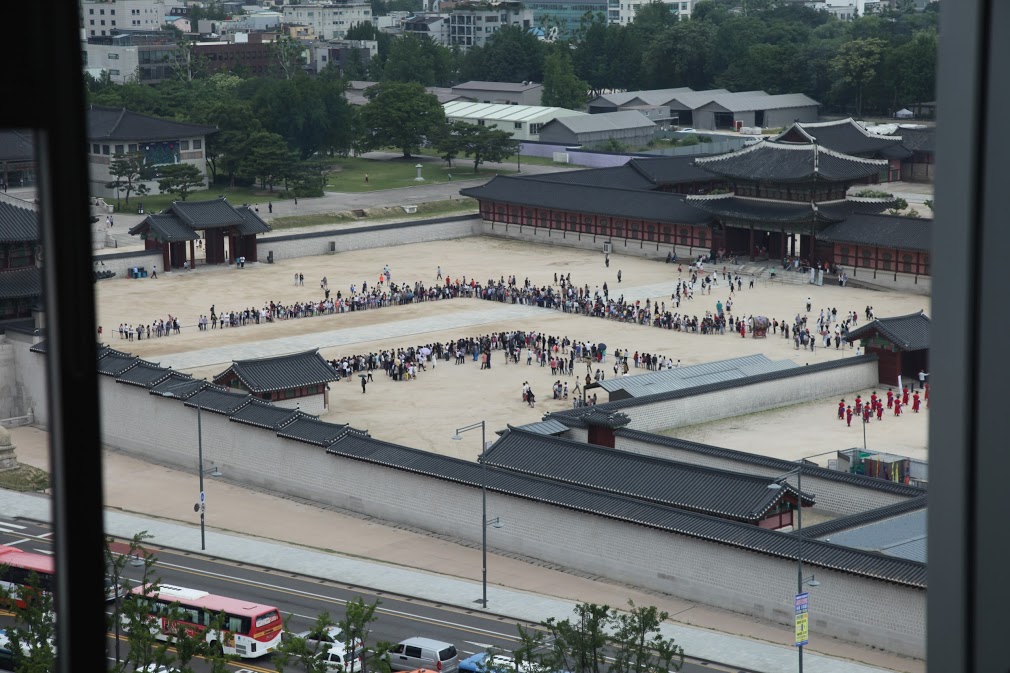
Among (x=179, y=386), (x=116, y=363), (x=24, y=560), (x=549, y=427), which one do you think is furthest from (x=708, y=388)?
(x=24, y=560)

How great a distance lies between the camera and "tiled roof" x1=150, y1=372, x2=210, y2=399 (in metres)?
37.2

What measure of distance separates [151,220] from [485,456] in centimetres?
3473

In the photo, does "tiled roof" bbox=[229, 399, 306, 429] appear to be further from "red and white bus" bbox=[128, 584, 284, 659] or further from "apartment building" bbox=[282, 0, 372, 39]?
"apartment building" bbox=[282, 0, 372, 39]

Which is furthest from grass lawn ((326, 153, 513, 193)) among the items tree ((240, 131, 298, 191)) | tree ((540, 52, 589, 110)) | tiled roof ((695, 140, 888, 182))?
tiled roof ((695, 140, 888, 182))

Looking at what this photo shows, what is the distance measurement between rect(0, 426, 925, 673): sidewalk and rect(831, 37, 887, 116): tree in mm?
83489

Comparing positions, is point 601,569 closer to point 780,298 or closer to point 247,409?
point 247,409

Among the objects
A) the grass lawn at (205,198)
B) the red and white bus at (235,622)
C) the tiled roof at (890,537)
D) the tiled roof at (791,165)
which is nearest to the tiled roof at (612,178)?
the tiled roof at (791,165)

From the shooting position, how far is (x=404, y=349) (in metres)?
48.0

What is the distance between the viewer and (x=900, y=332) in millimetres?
42625

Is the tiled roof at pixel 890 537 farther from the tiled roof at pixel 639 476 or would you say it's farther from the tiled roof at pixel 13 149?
the tiled roof at pixel 13 149

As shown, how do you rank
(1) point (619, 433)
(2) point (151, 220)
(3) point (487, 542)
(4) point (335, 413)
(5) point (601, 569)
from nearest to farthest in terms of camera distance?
(5) point (601, 569) → (3) point (487, 542) → (1) point (619, 433) → (4) point (335, 413) → (2) point (151, 220)

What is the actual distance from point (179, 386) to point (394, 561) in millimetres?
11290

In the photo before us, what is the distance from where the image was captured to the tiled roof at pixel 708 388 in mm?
35875

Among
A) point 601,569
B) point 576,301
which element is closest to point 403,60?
point 576,301
